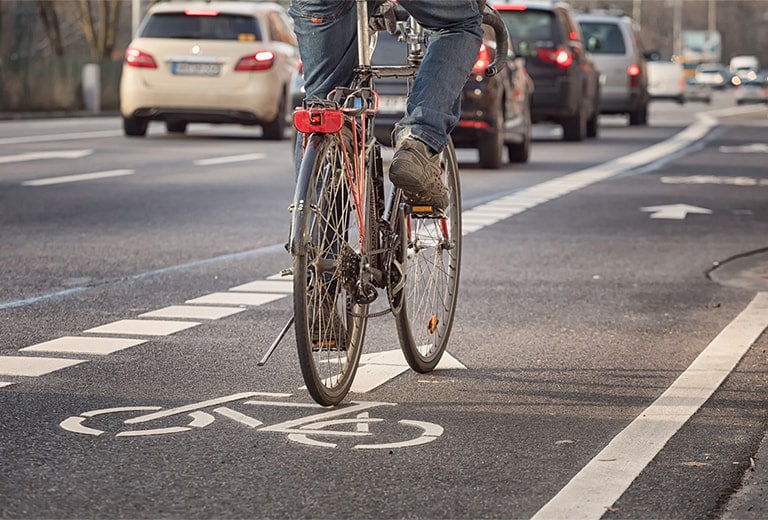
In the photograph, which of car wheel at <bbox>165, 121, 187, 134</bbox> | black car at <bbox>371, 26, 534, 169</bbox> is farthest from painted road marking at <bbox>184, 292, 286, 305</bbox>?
car wheel at <bbox>165, 121, 187, 134</bbox>

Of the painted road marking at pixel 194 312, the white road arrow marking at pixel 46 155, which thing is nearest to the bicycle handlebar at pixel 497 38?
the painted road marking at pixel 194 312

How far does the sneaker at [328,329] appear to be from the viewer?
526 centimetres

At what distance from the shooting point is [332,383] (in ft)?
17.7

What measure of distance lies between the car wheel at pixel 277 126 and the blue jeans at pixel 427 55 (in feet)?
59.7

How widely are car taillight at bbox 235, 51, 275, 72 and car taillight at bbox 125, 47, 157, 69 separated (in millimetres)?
1074

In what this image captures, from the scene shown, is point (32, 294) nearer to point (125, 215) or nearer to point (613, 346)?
point (613, 346)

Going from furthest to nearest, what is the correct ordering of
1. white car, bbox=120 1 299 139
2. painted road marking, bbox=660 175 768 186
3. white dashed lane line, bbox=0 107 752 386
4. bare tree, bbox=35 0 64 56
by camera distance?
1. bare tree, bbox=35 0 64 56
2. white car, bbox=120 1 299 139
3. painted road marking, bbox=660 175 768 186
4. white dashed lane line, bbox=0 107 752 386

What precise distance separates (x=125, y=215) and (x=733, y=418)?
7599mm

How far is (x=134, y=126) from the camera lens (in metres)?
23.8

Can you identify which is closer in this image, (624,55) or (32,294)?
(32,294)

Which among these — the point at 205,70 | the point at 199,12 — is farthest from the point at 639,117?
the point at 205,70

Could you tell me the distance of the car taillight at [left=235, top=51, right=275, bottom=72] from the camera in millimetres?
23266

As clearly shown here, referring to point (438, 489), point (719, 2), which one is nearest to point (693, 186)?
point (438, 489)

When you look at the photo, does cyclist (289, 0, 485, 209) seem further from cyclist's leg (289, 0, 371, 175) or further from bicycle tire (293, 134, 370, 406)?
bicycle tire (293, 134, 370, 406)
